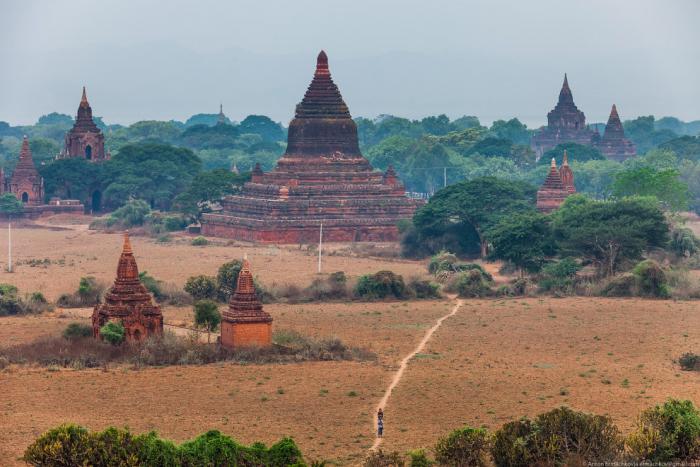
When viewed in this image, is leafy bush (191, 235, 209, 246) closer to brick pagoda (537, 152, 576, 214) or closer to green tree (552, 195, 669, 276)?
brick pagoda (537, 152, 576, 214)

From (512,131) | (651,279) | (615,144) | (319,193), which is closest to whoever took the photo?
(651,279)

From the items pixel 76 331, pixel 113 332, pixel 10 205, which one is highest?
pixel 10 205

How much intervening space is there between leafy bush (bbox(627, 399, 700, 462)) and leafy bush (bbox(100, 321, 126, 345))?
1734 centimetres

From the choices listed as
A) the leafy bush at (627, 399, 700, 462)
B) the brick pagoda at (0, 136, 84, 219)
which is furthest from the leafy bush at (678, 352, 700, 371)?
the brick pagoda at (0, 136, 84, 219)

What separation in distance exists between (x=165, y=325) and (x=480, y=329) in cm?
974

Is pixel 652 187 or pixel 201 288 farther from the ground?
pixel 652 187

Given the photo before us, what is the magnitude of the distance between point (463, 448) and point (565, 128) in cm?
12523

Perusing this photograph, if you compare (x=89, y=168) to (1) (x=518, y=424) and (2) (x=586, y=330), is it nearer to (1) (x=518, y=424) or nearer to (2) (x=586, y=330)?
(2) (x=586, y=330)

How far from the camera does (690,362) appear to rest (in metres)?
45.5

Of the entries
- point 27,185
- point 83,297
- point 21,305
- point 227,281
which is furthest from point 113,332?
point 27,185

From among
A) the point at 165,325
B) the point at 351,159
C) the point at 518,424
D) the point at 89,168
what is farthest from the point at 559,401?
the point at 89,168

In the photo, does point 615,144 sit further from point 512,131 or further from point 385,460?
point 385,460

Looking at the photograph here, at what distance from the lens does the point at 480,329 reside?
52406 millimetres

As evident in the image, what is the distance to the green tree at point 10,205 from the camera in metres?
96.4
